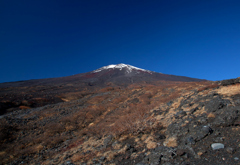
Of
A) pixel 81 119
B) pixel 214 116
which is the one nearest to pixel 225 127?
pixel 214 116

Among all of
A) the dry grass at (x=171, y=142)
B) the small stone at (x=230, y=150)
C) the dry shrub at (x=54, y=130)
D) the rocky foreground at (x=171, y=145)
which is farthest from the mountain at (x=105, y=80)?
the small stone at (x=230, y=150)

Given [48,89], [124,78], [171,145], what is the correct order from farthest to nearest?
1. [124,78]
2. [48,89]
3. [171,145]

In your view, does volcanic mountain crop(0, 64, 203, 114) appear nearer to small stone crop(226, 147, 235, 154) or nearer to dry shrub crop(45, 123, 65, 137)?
dry shrub crop(45, 123, 65, 137)

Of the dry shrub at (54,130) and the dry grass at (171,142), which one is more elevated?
the dry grass at (171,142)

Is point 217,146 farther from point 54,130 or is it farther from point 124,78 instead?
point 124,78

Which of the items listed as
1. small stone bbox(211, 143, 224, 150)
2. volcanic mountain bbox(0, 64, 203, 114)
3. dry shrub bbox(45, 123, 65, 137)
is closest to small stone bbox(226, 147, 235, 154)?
small stone bbox(211, 143, 224, 150)

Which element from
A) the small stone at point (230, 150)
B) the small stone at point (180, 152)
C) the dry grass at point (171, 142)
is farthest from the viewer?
the dry grass at point (171, 142)

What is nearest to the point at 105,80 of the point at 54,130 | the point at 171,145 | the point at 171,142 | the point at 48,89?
the point at 48,89

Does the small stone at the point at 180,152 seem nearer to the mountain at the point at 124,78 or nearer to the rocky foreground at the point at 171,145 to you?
the rocky foreground at the point at 171,145

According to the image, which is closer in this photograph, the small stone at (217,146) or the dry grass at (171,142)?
the small stone at (217,146)

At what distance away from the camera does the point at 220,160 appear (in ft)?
13.6

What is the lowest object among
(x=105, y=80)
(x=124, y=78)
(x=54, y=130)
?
(x=54, y=130)

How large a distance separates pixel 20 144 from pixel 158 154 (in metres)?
11.6

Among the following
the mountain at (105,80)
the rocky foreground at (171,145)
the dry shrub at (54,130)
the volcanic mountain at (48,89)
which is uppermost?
the mountain at (105,80)
